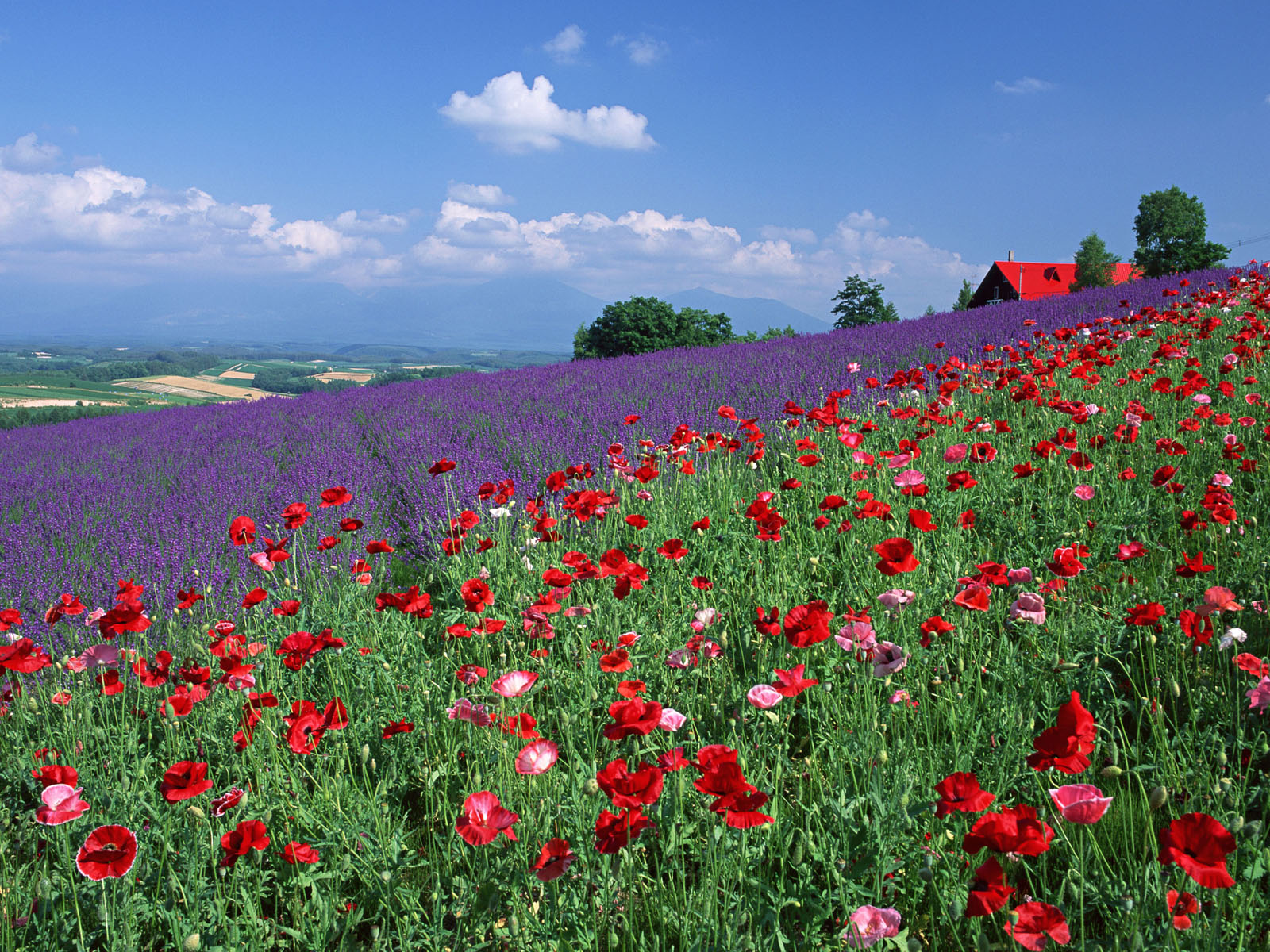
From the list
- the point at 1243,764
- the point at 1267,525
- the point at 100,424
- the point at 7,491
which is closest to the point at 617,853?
the point at 1243,764

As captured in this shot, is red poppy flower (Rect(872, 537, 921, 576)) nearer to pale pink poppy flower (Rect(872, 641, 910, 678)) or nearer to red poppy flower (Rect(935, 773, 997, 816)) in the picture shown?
pale pink poppy flower (Rect(872, 641, 910, 678))

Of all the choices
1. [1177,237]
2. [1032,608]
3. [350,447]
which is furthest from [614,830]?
[1177,237]

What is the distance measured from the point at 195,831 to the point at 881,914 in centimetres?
139

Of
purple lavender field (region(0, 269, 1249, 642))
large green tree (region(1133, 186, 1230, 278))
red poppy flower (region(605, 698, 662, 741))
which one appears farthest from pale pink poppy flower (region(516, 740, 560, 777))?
large green tree (region(1133, 186, 1230, 278))

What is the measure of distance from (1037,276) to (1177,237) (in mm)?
8941

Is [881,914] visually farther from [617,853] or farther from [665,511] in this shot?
[665,511]

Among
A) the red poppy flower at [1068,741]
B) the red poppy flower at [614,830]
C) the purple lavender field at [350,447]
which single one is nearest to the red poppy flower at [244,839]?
the red poppy flower at [614,830]

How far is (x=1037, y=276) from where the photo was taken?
40.8m

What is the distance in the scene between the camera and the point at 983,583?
1576 mm

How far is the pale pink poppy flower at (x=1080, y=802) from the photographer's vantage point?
0.85m

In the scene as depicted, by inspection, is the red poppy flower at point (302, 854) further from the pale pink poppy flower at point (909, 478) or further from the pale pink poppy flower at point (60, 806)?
the pale pink poppy flower at point (909, 478)

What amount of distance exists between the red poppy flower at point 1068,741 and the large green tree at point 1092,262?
41.1 m

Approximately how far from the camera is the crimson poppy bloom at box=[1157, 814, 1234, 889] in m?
0.75

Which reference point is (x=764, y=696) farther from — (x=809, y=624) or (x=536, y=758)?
(x=536, y=758)
